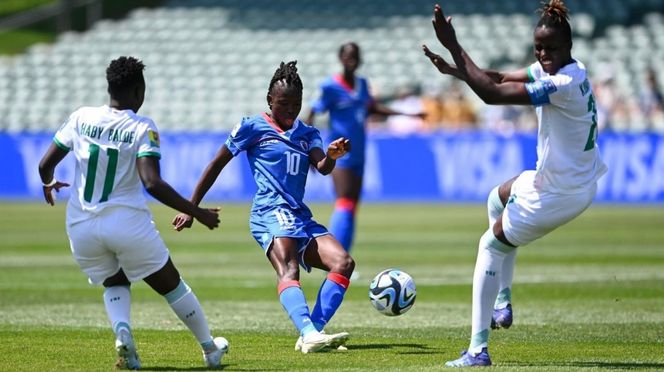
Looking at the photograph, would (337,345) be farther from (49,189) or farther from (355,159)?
(355,159)

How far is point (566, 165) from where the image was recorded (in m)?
8.70

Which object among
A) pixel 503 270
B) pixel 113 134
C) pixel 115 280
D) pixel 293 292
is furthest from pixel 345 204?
pixel 113 134

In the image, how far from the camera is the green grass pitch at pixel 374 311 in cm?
912

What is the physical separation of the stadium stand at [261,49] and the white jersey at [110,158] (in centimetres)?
2702

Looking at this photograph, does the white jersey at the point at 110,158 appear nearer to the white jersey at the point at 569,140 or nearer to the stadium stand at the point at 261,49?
the white jersey at the point at 569,140

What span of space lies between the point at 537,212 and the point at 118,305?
9.37ft

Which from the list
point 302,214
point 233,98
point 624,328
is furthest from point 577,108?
point 233,98

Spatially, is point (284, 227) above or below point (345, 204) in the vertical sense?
above

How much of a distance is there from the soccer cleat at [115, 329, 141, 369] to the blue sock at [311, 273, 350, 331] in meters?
1.86

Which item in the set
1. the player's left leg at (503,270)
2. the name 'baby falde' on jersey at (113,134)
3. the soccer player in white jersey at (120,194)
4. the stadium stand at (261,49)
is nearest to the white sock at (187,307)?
the soccer player in white jersey at (120,194)

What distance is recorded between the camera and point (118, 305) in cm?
842

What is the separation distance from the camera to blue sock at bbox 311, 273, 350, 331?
9.68 m

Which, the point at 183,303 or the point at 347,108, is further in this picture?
the point at 347,108

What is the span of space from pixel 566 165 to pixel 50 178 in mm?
3493
